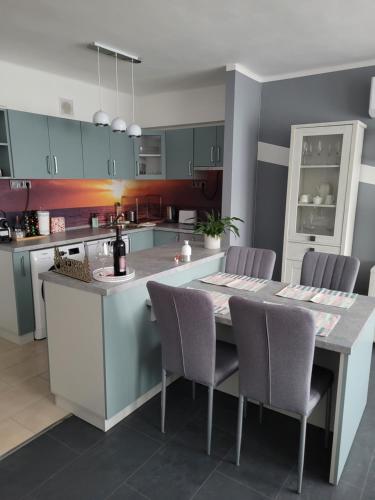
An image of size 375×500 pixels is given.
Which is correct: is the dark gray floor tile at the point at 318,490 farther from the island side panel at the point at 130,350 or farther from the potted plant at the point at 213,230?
the potted plant at the point at 213,230

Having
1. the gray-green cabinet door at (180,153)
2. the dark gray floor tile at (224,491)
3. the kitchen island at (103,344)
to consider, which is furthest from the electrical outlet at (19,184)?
the dark gray floor tile at (224,491)

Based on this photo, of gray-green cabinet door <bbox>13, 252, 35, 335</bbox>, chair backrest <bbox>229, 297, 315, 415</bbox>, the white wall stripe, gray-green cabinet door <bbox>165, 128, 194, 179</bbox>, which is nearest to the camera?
chair backrest <bbox>229, 297, 315, 415</bbox>

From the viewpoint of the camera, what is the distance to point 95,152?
4254 mm

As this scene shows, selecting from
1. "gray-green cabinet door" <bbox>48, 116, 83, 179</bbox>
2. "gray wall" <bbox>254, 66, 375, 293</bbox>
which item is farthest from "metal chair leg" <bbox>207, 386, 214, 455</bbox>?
"gray-green cabinet door" <bbox>48, 116, 83, 179</bbox>

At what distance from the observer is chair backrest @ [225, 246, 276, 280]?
9.36ft

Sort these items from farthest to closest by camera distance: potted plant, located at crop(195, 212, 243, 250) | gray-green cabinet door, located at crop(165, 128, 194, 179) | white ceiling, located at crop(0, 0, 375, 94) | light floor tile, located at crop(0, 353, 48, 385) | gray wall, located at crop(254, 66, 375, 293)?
gray-green cabinet door, located at crop(165, 128, 194, 179), gray wall, located at crop(254, 66, 375, 293), potted plant, located at crop(195, 212, 243, 250), light floor tile, located at crop(0, 353, 48, 385), white ceiling, located at crop(0, 0, 375, 94)

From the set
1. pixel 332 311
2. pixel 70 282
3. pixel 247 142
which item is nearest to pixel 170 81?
pixel 247 142

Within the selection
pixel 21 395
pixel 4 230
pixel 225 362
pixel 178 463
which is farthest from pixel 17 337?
pixel 225 362

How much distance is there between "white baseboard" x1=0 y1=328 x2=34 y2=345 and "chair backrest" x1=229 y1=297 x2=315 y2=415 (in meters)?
2.38

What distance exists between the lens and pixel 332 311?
2.10 m

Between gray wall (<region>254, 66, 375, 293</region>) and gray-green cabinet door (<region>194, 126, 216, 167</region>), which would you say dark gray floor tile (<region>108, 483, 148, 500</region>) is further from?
gray-green cabinet door (<region>194, 126, 216, 167</region>)

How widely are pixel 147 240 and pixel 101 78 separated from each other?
1.98m

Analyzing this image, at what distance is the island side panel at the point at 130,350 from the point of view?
85.1 inches

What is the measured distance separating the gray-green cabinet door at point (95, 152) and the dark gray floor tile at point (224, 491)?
131 inches
